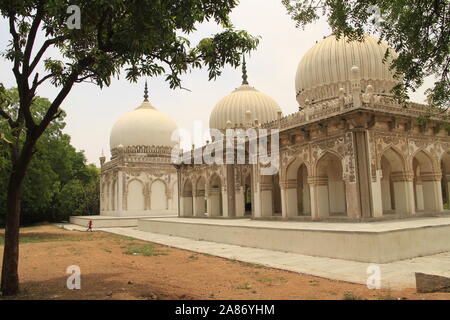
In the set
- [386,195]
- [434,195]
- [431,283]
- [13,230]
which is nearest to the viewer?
[13,230]

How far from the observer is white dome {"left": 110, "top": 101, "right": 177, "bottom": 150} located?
99.8ft

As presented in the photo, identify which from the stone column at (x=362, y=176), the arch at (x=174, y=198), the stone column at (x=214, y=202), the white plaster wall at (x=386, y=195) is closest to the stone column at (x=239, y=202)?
the stone column at (x=214, y=202)

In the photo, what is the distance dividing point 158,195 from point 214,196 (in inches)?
355

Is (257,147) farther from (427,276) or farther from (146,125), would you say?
(146,125)

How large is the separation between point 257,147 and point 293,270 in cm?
906


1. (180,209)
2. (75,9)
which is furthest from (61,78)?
(180,209)

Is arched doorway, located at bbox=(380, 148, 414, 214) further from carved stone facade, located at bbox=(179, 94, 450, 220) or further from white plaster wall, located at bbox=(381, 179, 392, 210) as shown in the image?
white plaster wall, located at bbox=(381, 179, 392, 210)

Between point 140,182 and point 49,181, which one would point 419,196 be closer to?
point 49,181

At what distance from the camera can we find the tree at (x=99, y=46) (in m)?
5.82

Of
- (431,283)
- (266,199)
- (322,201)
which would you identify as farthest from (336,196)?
(431,283)

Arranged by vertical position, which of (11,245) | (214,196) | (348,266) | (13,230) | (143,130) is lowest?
(348,266)

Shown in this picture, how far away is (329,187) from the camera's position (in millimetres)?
15266

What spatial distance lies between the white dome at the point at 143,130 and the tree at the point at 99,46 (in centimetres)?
2321

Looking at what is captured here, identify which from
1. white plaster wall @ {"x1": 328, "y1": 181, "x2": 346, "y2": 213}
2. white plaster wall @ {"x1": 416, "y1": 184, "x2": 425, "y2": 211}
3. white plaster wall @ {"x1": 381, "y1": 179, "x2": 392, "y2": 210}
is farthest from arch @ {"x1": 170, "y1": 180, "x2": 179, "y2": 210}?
white plaster wall @ {"x1": 416, "y1": 184, "x2": 425, "y2": 211}
